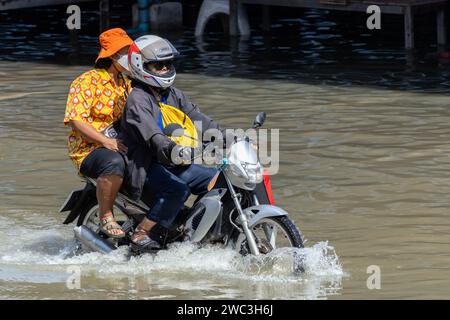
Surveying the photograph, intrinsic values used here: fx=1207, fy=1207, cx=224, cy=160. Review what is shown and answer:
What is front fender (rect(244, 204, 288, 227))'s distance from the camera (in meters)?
7.82

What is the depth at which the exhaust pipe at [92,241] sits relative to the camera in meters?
8.61

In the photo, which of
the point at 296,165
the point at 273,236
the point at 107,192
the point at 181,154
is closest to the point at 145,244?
the point at 107,192

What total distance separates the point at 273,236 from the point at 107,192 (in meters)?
1.20

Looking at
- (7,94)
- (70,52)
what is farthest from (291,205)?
(70,52)

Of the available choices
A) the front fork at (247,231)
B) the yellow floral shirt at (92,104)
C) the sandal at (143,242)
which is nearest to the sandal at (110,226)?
the sandal at (143,242)

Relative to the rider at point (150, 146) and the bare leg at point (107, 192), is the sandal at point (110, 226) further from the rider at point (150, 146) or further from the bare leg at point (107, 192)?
the rider at point (150, 146)

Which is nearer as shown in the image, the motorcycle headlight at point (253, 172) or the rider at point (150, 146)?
the motorcycle headlight at point (253, 172)

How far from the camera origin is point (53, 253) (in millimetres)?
8992

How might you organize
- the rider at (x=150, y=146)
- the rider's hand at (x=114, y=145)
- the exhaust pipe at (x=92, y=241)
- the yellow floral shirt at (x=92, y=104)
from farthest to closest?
the exhaust pipe at (x=92, y=241) → the yellow floral shirt at (x=92, y=104) → the rider's hand at (x=114, y=145) → the rider at (x=150, y=146)

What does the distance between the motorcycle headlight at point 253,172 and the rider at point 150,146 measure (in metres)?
0.49

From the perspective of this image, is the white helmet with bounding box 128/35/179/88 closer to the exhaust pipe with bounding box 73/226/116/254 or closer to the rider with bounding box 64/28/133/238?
the rider with bounding box 64/28/133/238

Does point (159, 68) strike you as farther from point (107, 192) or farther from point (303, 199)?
point (303, 199)

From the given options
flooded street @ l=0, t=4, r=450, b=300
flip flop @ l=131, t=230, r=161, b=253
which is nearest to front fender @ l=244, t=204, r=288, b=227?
flooded street @ l=0, t=4, r=450, b=300
